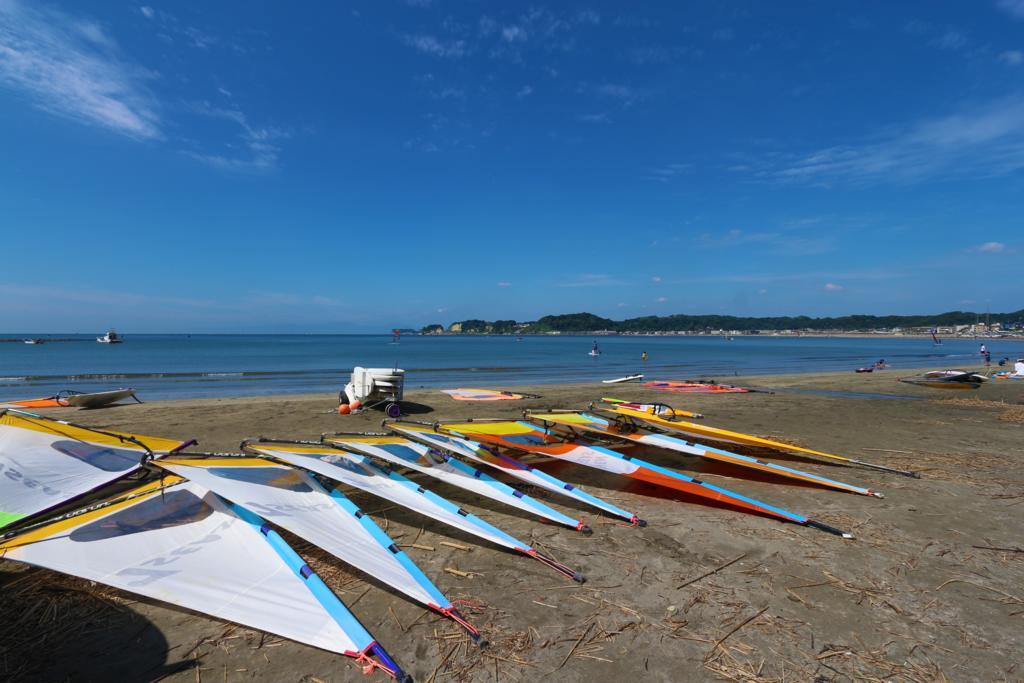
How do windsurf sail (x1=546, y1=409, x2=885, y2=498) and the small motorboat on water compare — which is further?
the small motorboat on water

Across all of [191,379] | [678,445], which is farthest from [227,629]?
[191,379]

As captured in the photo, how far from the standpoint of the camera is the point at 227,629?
3.10 metres

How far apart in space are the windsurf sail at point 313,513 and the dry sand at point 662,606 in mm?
243

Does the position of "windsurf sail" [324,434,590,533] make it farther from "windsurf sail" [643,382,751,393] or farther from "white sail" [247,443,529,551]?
"windsurf sail" [643,382,751,393]

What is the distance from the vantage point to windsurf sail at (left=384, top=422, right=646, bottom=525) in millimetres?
4961

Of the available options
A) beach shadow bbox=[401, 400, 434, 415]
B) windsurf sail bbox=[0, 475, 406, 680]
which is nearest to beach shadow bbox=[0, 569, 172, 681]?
windsurf sail bbox=[0, 475, 406, 680]

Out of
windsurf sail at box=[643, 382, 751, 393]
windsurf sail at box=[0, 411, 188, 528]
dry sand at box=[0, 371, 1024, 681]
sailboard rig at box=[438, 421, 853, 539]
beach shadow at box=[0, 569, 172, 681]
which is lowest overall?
windsurf sail at box=[643, 382, 751, 393]

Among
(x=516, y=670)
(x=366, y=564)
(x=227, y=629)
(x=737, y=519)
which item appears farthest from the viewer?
(x=737, y=519)

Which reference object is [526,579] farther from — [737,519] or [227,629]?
[737,519]

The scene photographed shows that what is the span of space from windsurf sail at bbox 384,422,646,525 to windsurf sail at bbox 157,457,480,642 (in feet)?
6.40

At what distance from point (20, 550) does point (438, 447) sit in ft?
12.7

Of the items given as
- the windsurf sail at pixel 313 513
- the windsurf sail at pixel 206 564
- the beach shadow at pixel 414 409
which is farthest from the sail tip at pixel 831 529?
the beach shadow at pixel 414 409

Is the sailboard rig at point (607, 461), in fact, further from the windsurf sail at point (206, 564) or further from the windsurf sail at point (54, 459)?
the windsurf sail at point (54, 459)

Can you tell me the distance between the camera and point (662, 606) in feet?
11.1
